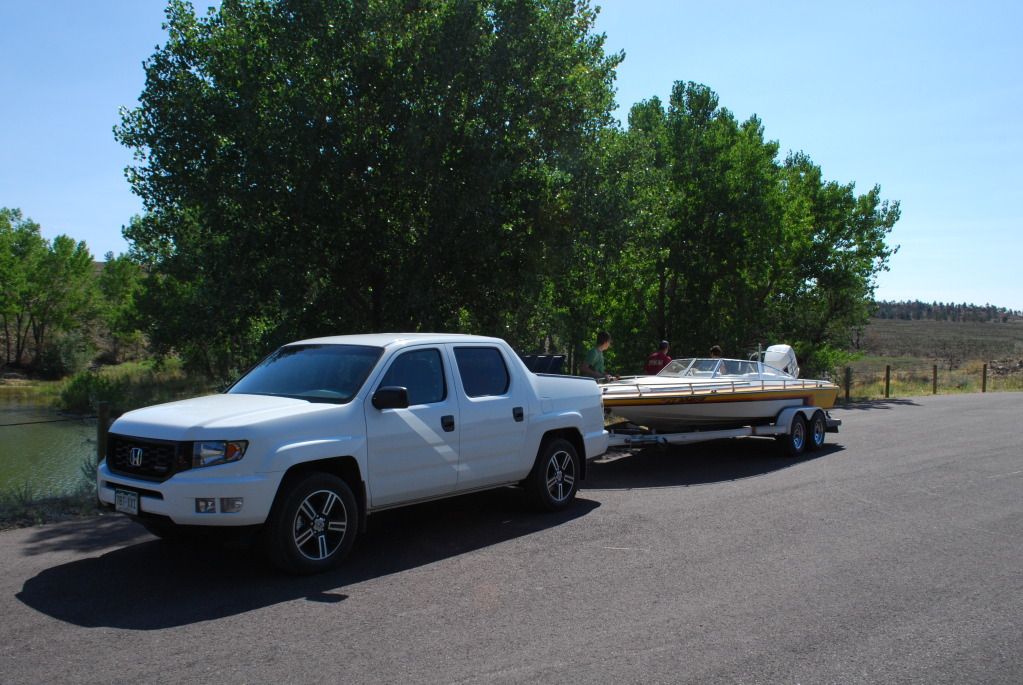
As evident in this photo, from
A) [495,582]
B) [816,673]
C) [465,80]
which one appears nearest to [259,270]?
[465,80]

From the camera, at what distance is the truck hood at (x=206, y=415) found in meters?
6.30

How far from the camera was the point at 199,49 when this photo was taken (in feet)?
52.5

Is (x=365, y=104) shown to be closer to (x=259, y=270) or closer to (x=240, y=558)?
(x=259, y=270)

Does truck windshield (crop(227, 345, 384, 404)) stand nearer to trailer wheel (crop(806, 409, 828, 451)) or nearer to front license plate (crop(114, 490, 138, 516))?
front license plate (crop(114, 490, 138, 516))

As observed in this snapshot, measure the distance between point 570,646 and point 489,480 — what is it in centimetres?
318

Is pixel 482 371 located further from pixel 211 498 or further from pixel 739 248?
pixel 739 248

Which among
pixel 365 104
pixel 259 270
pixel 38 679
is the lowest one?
pixel 38 679

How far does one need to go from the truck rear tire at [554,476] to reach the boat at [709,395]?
244cm

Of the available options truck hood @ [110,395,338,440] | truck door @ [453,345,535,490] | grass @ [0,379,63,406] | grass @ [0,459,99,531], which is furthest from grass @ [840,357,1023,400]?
grass @ [0,379,63,406]

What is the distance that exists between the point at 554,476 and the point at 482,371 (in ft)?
4.93

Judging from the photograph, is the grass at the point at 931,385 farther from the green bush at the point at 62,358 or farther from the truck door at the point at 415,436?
the green bush at the point at 62,358

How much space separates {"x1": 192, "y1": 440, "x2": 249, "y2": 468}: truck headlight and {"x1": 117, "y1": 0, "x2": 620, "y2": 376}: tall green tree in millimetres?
9103

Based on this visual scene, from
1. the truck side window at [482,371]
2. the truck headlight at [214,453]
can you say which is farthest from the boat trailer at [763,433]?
the truck headlight at [214,453]

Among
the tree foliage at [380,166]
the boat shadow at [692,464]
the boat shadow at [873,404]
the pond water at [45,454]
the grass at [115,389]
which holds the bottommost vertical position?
the pond water at [45,454]
